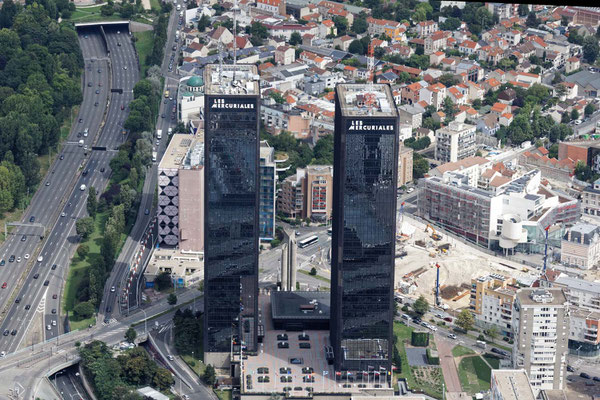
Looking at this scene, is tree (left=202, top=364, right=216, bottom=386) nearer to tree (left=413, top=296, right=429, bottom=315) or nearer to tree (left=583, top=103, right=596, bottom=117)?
tree (left=413, top=296, right=429, bottom=315)

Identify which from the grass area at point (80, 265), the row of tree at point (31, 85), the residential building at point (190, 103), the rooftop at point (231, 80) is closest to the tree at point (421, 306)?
the rooftop at point (231, 80)

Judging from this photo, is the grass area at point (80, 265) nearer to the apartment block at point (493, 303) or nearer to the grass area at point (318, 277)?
the grass area at point (318, 277)

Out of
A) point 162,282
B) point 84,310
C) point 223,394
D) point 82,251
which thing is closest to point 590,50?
point 162,282

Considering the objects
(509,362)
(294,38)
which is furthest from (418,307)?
(294,38)

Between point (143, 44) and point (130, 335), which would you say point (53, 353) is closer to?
point (130, 335)

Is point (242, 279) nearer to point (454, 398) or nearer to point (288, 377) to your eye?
point (288, 377)
